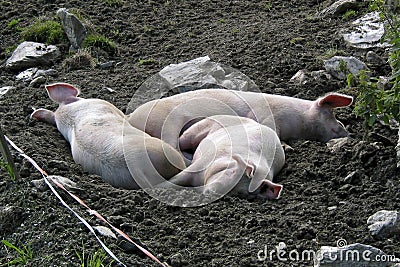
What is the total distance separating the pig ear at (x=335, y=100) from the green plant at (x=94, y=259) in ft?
8.56

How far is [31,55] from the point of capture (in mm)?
7805

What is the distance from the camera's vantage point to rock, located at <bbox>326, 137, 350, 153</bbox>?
570 cm

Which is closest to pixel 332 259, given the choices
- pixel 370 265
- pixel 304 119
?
pixel 370 265

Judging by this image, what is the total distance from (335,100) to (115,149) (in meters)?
1.79

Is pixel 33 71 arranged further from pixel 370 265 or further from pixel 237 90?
pixel 370 265

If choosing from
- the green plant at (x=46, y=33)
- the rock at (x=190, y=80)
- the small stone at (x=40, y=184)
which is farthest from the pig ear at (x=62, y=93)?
the green plant at (x=46, y=33)

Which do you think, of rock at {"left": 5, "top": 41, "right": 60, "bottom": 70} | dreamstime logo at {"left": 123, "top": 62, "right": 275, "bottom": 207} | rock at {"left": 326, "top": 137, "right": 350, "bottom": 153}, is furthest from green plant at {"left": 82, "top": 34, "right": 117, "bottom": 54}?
rock at {"left": 326, "top": 137, "right": 350, "bottom": 153}

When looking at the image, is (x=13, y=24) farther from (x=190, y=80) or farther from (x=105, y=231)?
(x=105, y=231)

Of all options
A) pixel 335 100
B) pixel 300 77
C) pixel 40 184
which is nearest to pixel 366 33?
pixel 300 77

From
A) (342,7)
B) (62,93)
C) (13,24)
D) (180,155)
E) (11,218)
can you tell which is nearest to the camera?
(11,218)

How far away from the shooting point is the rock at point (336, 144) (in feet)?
18.7

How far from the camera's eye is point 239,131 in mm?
5648

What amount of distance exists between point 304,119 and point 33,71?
112 inches

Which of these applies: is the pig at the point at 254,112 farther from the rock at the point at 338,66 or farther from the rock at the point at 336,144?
the rock at the point at 338,66
